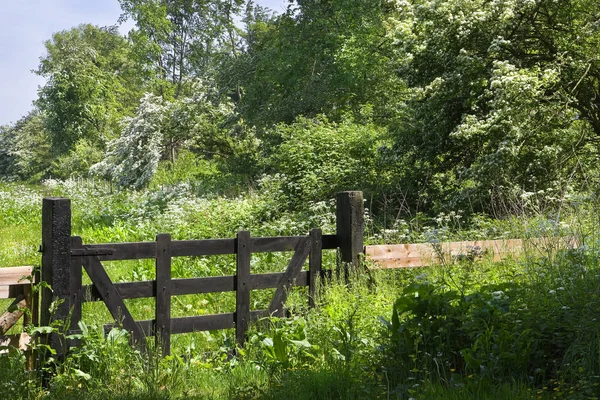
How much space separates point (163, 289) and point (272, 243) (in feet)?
4.22

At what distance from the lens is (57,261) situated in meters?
5.66

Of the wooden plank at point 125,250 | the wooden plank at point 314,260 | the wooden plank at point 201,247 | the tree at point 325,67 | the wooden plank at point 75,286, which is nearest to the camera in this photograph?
the wooden plank at point 75,286

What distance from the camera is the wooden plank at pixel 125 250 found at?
19.2 ft

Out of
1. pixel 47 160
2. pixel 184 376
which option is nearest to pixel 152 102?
pixel 184 376

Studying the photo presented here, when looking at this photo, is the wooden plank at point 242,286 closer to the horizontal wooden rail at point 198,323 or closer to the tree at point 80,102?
the horizontal wooden rail at point 198,323

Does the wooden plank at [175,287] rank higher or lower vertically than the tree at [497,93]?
lower

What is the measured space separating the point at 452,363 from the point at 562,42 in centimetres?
1191

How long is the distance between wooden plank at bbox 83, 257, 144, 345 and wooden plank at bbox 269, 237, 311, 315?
1514mm

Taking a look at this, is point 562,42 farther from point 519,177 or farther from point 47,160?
point 47,160

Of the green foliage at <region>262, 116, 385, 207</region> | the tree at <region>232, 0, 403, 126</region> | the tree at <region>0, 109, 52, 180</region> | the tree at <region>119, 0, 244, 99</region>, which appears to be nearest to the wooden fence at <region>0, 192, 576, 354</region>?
the green foliage at <region>262, 116, 385, 207</region>

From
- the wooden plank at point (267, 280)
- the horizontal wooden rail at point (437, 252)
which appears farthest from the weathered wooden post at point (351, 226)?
the wooden plank at point (267, 280)

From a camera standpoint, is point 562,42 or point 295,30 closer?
point 562,42

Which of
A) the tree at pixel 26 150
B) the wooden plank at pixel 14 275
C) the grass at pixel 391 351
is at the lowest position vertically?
the grass at pixel 391 351

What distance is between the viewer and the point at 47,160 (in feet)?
198
